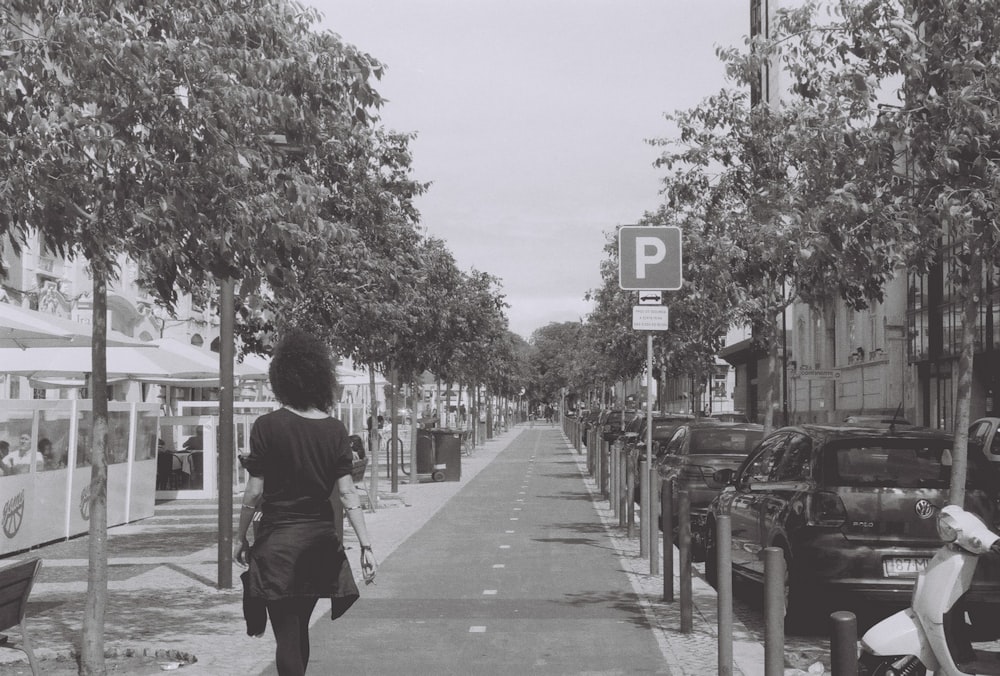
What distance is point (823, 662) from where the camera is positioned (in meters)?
8.09

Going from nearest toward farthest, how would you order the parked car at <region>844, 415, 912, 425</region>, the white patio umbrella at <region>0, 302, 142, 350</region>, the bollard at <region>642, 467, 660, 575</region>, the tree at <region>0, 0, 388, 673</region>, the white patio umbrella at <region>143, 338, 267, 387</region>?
the tree at <region>0, 0, 388, 673</region>, the parked car at <region>844, 415, 912, 425</region>, the bollard at <region>642, 467, 660, 575</region>, the white patio umbrella at <region>0, 302, 142, 350</region>, the white patio umbrella at <region>143, 338, 267, 387</region>

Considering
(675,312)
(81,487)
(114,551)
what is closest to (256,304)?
(114,551)

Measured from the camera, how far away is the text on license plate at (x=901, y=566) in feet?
29.0

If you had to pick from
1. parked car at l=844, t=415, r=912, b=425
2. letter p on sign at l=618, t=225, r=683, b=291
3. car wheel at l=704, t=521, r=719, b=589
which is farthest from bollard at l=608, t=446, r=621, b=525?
letter p on sign at l=618, t=225, r=683, b=291

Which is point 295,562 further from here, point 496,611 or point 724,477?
point 724,477

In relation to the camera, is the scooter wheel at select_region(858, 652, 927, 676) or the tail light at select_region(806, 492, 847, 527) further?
the tail light at select_region(806, 492, 847, 527)

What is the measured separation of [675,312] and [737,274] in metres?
3.02

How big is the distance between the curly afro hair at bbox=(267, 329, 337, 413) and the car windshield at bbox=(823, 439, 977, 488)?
4552mm

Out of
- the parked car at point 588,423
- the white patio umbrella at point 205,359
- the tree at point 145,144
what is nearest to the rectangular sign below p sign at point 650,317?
the tree at point 145,144

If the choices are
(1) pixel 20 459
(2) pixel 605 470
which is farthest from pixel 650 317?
(2) pixel 605 470

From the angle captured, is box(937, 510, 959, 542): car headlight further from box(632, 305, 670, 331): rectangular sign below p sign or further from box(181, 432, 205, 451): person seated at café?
box(181, 432, 205, 451): person seated at café

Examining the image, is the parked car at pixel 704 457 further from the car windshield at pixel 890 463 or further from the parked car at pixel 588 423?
the parked car at pixel 588 423

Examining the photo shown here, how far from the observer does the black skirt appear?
5.64 m

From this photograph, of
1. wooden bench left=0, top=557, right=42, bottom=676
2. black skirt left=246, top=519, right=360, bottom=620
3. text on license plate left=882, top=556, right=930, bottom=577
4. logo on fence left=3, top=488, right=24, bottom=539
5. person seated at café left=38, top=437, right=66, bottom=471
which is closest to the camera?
black skirt left=246, top=519, right=360, bottom=620
